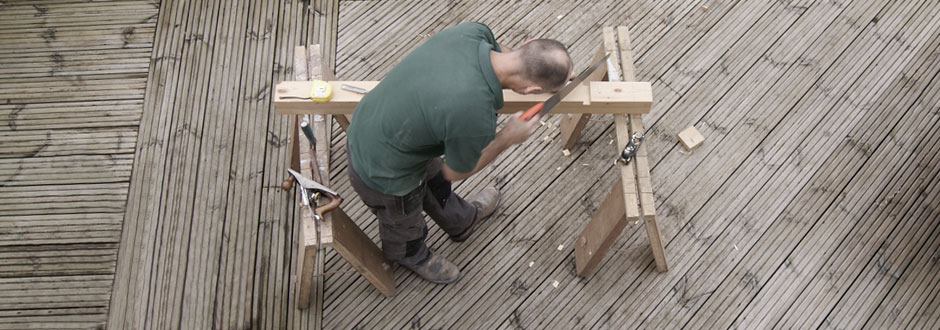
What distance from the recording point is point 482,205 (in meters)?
3.12

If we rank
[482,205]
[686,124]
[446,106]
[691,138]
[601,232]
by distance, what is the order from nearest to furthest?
[446,106], [601,232], [482,205], [691,138], [686,124]

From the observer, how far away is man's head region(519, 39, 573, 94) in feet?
6.18

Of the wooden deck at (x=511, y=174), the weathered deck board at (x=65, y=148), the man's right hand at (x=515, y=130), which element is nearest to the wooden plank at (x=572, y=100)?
the man's right hand at (x=515, y=130)

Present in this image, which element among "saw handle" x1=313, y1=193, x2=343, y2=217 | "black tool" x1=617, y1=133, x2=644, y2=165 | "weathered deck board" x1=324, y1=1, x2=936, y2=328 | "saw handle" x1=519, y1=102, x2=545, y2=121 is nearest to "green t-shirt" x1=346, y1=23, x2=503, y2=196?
"saw handle" x1=519, y1=102, x2=545, y2=121

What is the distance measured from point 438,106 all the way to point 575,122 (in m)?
1.47

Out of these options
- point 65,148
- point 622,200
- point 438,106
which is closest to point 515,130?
point 438,106

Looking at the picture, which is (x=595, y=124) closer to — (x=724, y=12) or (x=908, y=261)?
(x=724, y=12)

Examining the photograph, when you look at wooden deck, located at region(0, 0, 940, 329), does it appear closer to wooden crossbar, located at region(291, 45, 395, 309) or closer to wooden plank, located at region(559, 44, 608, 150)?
wooden plank, located at region(559, 44, 608, 150)

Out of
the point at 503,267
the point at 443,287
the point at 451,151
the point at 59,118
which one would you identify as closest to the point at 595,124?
the point at 503,267

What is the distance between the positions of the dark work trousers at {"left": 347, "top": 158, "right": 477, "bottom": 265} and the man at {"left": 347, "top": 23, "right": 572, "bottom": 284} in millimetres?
75

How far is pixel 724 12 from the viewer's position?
378 cm

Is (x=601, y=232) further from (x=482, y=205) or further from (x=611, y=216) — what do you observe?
(x=482, y=205)

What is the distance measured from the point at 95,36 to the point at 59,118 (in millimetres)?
632

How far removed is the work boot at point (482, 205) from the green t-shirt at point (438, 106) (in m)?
1.07
